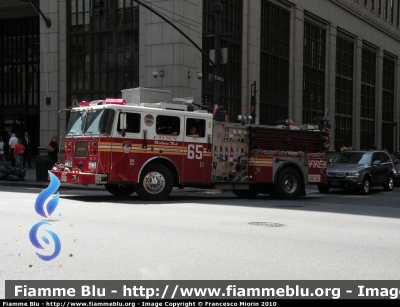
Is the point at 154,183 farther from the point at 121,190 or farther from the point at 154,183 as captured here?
the point at 121,190

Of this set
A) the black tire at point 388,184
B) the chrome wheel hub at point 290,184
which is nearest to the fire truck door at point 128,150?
the chrome wheel hub at point 290,184

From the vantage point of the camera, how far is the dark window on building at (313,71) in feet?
137

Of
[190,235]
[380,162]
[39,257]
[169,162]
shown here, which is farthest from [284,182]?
[39,257]

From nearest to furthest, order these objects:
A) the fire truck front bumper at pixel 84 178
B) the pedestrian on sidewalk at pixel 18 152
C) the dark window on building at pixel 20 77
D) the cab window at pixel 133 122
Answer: the fire truck front bumper at pixel 84 178 < the cab window at pixel 133 122 < the pedestrian on sidewalk at pixel 18 152 < the dark window on building at pixel 20 77

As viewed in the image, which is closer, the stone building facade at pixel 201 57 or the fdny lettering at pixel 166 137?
the fdny lettering at pixel 166 137

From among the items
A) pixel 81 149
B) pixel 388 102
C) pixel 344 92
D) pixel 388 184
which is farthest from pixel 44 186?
pixel 388 102

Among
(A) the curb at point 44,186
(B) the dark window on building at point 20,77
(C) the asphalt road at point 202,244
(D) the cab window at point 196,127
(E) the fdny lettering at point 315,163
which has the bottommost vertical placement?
(A) the curb at point 44,186

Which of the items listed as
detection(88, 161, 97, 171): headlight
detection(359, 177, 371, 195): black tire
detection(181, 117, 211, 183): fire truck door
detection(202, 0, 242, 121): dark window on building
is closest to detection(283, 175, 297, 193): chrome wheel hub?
detection(181, 117, 211, 183): fire truck door

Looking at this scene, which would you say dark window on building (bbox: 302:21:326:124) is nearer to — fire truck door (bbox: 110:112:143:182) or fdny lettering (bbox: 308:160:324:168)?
fdny lettering (bbox: 308:160:324:168)

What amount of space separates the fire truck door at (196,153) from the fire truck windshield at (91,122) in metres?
2.40

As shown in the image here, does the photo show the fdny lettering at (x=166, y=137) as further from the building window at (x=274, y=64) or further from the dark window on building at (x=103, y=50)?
the building window at (x=274, y=64)

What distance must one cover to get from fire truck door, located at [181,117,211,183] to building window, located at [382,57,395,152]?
4184 cm

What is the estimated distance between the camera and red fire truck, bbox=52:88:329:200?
53.5 feet

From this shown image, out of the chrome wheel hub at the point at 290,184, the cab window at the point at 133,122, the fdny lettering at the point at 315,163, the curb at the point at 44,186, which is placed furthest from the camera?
the curb at the point at 44,186
